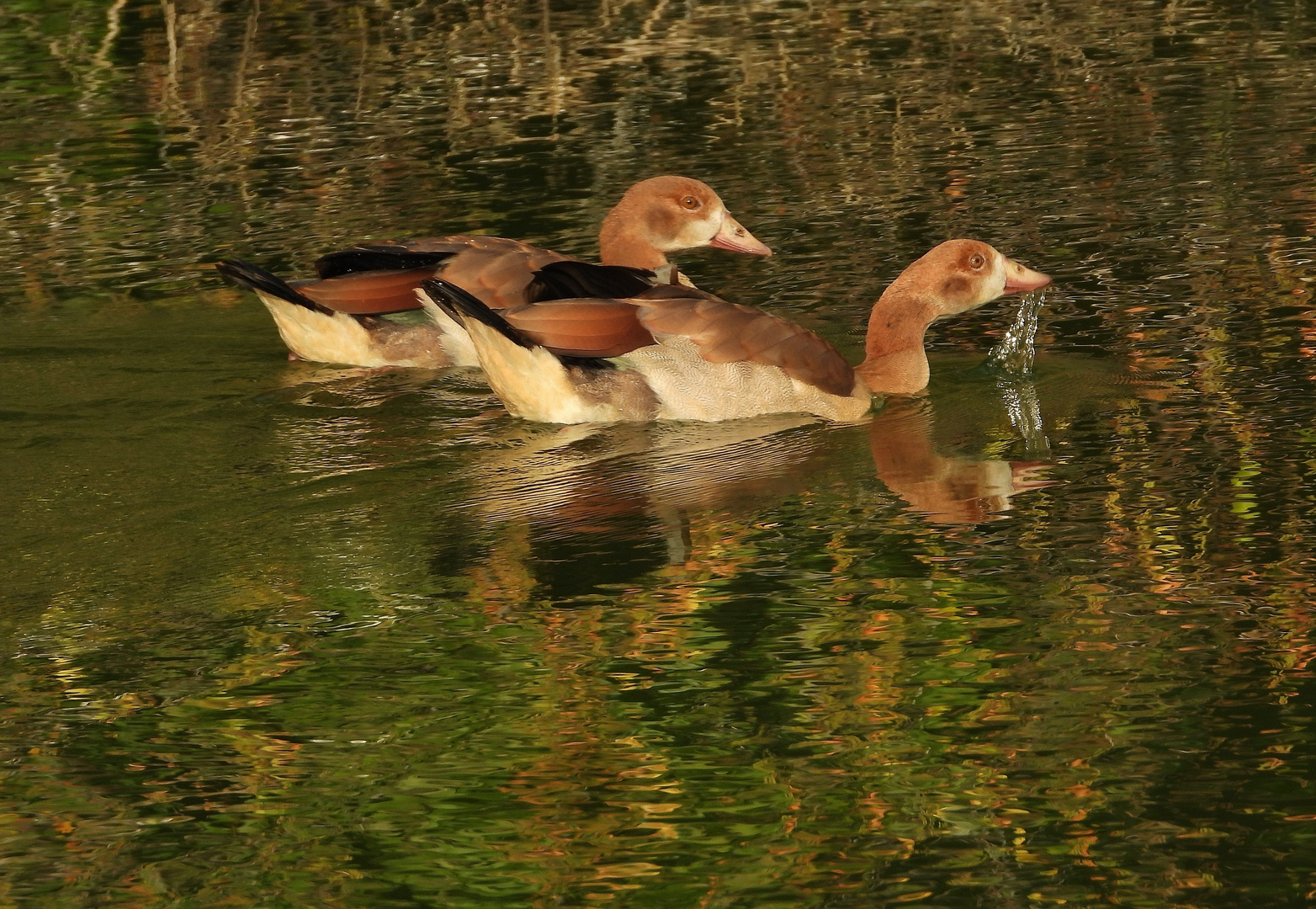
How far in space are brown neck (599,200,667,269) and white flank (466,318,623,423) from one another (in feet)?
7.15

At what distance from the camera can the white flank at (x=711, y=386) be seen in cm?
933

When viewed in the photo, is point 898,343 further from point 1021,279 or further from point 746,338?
point 746,338

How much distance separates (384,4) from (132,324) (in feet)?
34.2

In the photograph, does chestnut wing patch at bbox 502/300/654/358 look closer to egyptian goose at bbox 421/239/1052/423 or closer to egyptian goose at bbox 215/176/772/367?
egyptian goose at bbox 421/239/1052/423

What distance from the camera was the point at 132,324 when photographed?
1134 centimetres

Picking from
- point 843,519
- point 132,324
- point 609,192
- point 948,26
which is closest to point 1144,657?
point 843,519

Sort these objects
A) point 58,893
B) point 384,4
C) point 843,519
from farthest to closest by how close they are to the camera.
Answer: point 384,4, point 843,519, point 58,893

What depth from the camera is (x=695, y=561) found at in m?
7.45

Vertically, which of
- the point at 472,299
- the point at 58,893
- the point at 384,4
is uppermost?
the point at 384,4

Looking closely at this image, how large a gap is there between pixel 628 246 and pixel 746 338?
224 centimetres

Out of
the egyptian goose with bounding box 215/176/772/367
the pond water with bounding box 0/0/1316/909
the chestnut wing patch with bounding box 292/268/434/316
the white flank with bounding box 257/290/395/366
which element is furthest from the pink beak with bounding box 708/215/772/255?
the white flank with bounding box 257/290/395/366

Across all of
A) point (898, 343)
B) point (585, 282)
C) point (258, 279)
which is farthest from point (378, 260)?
point (898, 343)

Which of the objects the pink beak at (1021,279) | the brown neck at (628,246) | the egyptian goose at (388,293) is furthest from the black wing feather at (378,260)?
the pink beak at (1021,279)

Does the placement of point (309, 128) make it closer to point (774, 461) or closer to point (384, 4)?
point (384, 4)
